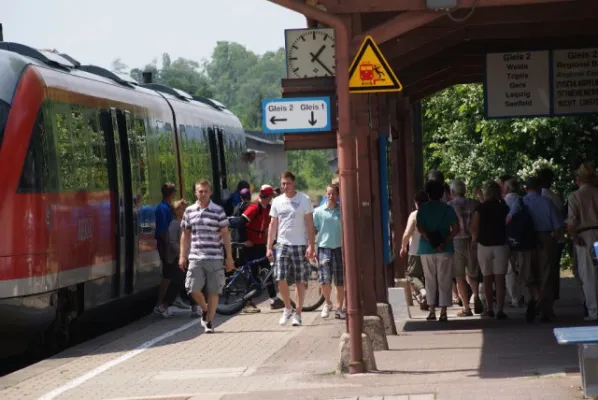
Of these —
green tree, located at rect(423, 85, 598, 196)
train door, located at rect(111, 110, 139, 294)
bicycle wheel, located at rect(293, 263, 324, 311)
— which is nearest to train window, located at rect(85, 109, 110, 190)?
train door, located at rect(111, 110, 139, 294)

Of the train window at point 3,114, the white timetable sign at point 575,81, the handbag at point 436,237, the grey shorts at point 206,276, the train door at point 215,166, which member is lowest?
Result: the grey shorts at point 206,276

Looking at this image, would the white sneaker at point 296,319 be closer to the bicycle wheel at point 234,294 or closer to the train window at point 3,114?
the bicycle wheel at point 234,294

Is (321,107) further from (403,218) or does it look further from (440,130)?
(440,130)

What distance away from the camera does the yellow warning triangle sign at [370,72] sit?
12562 millimetres

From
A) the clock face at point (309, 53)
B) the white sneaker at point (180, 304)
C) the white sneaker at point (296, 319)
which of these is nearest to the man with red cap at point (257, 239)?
the white sneaker at point (180, 304)

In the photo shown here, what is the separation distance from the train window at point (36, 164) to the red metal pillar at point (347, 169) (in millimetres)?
4214

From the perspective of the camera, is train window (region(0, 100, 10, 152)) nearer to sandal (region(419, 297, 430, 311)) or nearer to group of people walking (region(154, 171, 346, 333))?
group of people walking (region(154, 171, 346, 333))

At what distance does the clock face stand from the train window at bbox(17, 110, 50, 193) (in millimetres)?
3102

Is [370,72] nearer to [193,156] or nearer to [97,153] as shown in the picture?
[97,153]

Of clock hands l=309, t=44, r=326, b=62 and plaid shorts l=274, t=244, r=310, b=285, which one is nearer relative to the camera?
clock hands l=309, t=44, r=326, b=62

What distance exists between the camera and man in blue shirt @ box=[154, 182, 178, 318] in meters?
21.1

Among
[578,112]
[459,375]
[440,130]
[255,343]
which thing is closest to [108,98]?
[255,343]

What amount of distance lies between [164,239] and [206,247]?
3.64 m

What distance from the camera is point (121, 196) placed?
19.8 m
